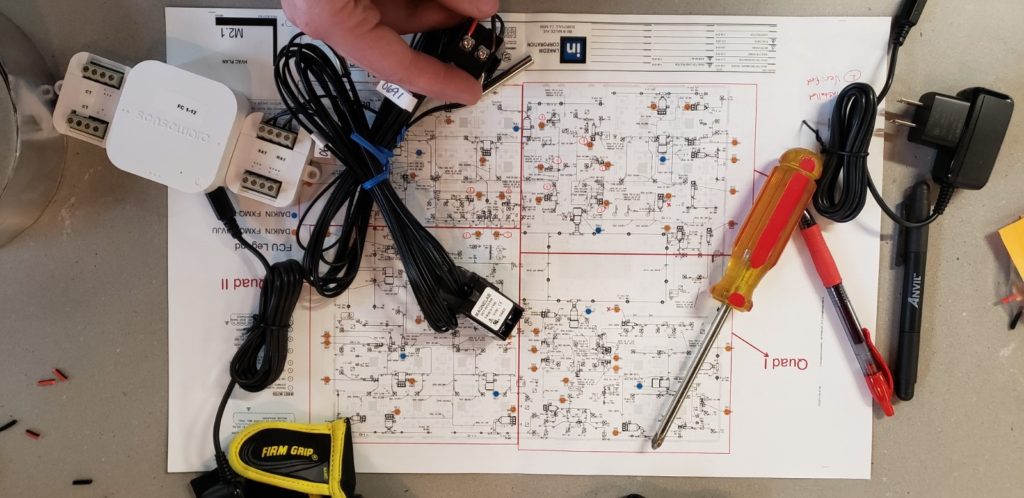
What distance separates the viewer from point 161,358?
99cm

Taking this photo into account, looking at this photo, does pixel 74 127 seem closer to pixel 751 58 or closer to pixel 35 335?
pixel 35 335

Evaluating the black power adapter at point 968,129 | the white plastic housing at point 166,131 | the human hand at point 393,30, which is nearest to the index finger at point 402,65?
the human hand at point 393,30

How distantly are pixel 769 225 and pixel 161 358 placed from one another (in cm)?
91

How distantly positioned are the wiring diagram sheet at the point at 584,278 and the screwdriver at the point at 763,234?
38 mm

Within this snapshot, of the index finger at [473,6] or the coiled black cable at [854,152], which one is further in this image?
the coiled black cable at [854,152]

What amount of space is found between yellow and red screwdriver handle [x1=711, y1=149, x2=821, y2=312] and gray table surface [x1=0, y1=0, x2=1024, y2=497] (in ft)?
0.58

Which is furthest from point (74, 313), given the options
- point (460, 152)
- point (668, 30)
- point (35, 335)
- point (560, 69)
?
point (668, 30)

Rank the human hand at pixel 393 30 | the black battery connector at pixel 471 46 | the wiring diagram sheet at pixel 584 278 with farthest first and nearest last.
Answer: the wiring diagram sheet at pixel 584 278 < the black battery connector at pixel 471 46 < the human hand at pixel 393 30

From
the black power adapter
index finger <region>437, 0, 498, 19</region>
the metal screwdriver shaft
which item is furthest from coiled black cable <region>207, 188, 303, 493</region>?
the black power adapter

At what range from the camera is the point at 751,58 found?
975 mm

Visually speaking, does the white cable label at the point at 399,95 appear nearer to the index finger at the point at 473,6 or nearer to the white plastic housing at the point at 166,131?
the index finger at the point at 473,6

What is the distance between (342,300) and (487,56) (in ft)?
1.37

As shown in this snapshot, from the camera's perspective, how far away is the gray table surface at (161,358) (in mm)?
989

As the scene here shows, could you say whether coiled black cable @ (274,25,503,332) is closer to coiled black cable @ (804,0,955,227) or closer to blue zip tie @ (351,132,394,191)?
blue zip tie @ (351,132,394,191)
